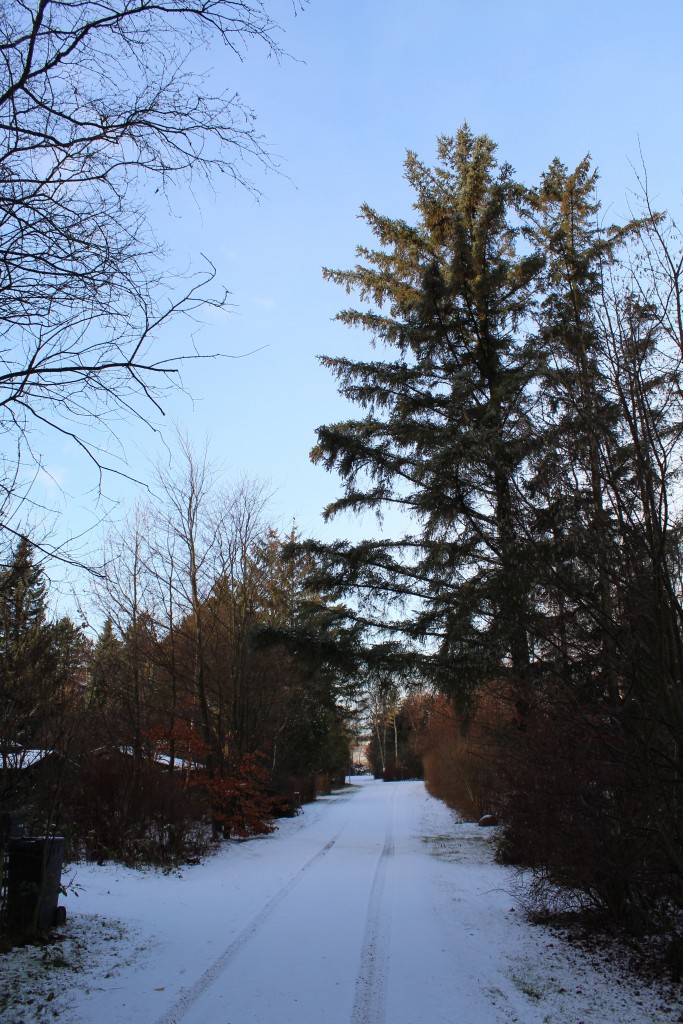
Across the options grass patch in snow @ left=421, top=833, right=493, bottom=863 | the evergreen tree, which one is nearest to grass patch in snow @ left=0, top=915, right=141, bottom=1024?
the evergreen tree

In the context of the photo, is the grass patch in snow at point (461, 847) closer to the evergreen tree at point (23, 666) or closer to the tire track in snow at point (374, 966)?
the tire track in snow at point (374, 966)

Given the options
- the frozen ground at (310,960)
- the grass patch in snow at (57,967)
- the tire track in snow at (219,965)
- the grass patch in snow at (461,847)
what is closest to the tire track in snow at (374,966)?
the frozen ground at (310,960)

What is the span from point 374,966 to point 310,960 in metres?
0.58

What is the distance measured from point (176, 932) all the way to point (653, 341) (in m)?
7.47

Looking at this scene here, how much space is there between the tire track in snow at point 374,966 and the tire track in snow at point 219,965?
1.18 m

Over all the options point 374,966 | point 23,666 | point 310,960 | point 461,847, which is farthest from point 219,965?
point 461,847

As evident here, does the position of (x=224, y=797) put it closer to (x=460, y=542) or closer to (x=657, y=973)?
(x=460, y=542)

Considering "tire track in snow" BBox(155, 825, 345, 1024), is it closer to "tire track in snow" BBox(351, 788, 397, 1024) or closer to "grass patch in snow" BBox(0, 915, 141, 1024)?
"grass patch in snow" BBox(0, 915, 141, 1024)

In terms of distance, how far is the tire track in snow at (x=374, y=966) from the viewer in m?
4.80

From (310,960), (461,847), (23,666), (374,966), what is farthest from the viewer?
(461,847)

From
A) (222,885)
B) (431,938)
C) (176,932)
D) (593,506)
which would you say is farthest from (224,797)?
(593,506)

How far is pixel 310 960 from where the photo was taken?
601 centimetres

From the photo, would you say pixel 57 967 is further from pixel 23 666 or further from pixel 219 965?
pixel 23 666

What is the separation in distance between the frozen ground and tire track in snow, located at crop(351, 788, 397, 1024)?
19 mm
